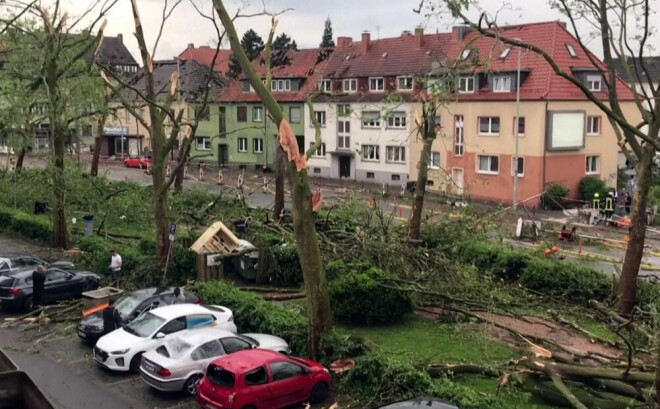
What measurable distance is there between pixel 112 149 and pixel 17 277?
199 feet

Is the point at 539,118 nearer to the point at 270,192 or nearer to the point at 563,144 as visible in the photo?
the point at 563,144

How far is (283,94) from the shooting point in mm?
63688

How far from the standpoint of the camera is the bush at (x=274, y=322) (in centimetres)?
1593

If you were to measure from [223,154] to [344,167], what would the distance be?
578 inches

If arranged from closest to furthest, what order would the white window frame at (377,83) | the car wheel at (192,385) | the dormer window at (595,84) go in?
1. the car wheel at (192,385)
2. the dormer window at (595,84)
3. the white window frame at (377,83)

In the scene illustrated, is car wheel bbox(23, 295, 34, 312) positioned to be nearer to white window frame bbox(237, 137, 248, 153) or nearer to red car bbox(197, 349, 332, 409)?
red car bbox(197, 349, 332, 409)

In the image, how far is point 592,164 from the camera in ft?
158

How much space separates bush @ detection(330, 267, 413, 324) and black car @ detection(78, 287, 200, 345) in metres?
3.80

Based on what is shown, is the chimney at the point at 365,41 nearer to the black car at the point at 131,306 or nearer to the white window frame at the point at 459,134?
the white window frame at the point at 459,134

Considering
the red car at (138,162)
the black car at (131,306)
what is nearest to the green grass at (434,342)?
the black car at (131,306)

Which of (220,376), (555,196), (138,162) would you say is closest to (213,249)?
(220,376)

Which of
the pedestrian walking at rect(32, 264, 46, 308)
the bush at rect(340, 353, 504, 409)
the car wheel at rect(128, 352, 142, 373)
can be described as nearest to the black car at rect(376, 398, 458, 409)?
the bush at rect(340, 353, 504, 409)

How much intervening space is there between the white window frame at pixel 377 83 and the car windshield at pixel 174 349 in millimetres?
40704

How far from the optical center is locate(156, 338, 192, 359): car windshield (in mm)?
15414
